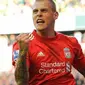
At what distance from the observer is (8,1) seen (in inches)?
126

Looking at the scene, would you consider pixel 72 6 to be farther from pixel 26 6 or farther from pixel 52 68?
pixel 52 68

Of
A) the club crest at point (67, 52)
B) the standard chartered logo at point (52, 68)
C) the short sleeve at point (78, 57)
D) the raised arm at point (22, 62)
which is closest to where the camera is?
the raised arm at point (22, 62)

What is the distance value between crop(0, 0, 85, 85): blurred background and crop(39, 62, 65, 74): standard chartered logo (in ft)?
3.51

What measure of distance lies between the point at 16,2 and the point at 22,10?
0.32ft

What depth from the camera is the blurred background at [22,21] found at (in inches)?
126

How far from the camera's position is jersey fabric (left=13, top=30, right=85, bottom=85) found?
2.11 meters

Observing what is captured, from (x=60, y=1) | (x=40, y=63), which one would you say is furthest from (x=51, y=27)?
(x=60, y=1)

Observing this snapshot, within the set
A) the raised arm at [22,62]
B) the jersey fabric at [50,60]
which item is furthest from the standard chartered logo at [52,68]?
the raised arm at [22,62]

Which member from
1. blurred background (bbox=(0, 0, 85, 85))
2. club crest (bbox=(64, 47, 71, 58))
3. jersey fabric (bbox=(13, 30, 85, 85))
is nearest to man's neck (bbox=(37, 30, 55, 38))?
jersey fabric (bbox=(13, 30, 85, 85))

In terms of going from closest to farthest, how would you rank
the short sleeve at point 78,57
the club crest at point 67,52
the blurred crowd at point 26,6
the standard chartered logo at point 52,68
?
the standard chartered logo at point 52,68, the club crest at point 67,52, the short sleeve at point 78,57, the blurred crowd at point 26,6

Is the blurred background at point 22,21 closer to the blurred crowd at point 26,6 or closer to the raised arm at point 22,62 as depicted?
the blurred crowd at point 26,6

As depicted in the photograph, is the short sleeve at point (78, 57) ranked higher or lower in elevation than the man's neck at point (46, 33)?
lower

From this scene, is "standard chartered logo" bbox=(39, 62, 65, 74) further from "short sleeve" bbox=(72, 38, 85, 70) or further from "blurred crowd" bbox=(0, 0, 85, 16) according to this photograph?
"blurred crowd" bbox=(0, 0, 85, 16)

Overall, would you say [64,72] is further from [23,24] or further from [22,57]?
[23,24]
